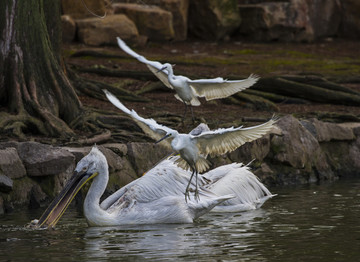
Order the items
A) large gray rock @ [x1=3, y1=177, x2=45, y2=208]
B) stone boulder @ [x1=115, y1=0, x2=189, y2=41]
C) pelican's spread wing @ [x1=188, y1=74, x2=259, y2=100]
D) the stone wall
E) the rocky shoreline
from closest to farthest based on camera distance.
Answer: large gray rock @ [x1=3, y1=177, x2=45, y2=208], the rocky shoreline, pelican's spread wing @ [x1=188, y1=74, x2=259, y2=100], the stone wall, stone boulder @ [x1=115, y1=0, x2=189, y2=41]

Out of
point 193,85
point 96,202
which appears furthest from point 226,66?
point 96,202

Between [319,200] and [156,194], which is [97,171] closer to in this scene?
[156,194]

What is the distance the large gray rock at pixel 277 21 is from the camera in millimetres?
21547

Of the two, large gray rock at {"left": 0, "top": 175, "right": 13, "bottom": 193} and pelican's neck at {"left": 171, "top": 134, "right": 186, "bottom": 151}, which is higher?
pelican's neck at {"left": 171, "top": 134, "right": 186, "bottom": 151}

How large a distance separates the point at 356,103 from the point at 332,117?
164 cm

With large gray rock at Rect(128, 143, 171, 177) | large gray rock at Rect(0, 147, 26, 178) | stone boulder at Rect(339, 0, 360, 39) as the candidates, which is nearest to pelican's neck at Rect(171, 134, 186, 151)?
large gray rock at Rect(0, 147, 26, 178)

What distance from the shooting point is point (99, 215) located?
746 cm

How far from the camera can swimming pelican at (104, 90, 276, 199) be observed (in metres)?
7.28

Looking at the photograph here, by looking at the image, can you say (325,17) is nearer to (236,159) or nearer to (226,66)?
(226,66)

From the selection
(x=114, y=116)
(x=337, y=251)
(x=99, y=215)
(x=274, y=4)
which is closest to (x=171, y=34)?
(x=274, y=4)

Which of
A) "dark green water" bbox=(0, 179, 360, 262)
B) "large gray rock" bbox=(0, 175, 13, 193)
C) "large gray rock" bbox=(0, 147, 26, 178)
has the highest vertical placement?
"large gray rock" bbox=(0, 147, 26, 178)

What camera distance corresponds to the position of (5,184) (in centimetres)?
835

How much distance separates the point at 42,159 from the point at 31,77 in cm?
220

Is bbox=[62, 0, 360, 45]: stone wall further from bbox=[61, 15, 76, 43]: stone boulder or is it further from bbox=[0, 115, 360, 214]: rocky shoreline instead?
bbox=[0, 115, 360, 214]: rocky shoreline
